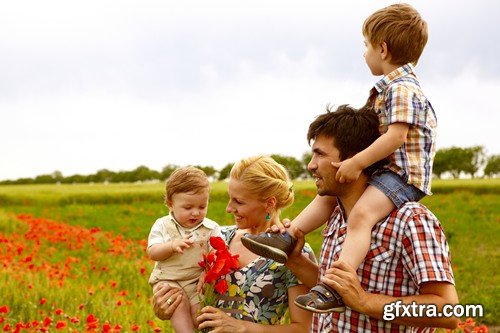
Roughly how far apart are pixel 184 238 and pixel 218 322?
0.59 metres

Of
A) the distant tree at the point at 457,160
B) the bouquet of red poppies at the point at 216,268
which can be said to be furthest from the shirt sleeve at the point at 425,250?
the distant tree at the point at 457,160

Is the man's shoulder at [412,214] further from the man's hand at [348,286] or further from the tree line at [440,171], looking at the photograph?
the tree line at [440,171]

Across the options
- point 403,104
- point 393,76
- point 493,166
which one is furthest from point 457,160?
point 403,104

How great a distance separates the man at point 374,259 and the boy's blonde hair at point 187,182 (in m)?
0.74

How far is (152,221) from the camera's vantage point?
839 inches

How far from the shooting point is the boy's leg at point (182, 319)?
388 centimetres

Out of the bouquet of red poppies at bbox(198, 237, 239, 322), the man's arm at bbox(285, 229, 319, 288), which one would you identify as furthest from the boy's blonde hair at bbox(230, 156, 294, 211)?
the bouquet of red poppies at bbox(198, 237, 239, 322)

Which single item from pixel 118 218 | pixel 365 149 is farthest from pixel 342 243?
pixel 118 218

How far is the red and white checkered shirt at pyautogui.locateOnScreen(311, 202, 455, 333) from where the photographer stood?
3154 millimetres

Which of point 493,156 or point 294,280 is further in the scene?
point 493,156

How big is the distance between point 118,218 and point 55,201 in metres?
8.67

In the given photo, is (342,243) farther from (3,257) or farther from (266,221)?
(3,257)

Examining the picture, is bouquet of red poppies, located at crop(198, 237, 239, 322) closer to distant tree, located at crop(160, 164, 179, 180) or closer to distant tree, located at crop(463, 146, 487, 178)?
distant tree, located at crop(160, 164, 179, 180)

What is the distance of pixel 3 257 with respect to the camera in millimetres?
10250
